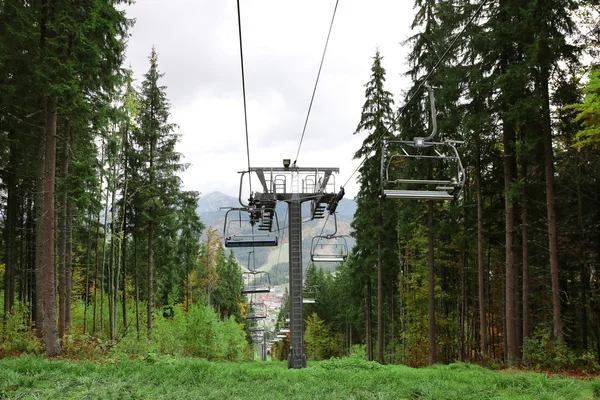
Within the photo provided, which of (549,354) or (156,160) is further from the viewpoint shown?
(156,160)

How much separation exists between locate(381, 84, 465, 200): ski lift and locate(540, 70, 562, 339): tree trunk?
2751 millimetres

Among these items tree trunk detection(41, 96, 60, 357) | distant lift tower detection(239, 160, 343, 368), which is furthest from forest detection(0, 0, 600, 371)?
distant lift tower detection(239, 160, 343, 368)

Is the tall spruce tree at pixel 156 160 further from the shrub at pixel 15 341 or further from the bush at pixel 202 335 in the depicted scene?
the shrub at pixel 15 341

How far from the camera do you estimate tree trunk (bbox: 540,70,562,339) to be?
12.5m

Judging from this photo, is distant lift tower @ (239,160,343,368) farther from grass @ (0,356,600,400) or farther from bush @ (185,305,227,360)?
bush @ (185,305,227,360)

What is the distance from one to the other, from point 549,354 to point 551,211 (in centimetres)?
437

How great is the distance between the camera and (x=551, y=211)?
1283 centimetres

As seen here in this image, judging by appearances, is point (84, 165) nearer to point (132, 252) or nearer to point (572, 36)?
point (572, 36)

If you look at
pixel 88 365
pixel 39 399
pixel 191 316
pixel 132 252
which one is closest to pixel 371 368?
pixel 88 365

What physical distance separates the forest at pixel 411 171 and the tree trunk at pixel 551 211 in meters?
0.07

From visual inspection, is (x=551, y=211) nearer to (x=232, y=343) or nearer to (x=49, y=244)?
(x=49, y=244)

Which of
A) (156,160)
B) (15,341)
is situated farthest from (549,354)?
(156,160)

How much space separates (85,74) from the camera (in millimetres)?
13414

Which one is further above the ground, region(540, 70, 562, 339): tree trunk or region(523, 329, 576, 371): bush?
region(540, 70, 562, 339): tree trunk
